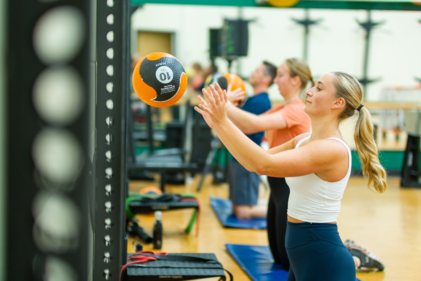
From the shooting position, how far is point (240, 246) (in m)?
3.64

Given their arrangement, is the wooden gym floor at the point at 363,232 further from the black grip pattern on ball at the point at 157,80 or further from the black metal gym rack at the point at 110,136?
the black grip pattern on ball at the point at 157,80

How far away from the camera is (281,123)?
2.90m

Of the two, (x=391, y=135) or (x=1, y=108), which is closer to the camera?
(x=1, y=108)

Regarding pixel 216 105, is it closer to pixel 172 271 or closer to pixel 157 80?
pixel 157 80

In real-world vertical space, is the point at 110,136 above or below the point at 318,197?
above

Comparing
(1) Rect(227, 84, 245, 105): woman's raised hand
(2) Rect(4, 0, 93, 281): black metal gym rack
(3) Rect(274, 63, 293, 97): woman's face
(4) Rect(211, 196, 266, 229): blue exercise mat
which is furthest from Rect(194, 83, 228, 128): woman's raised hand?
(4) Rect(211, 196, 266, 229): blue exercise mat

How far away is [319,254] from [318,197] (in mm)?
262

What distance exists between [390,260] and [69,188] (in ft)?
11.6

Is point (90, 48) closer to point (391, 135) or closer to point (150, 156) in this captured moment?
point (150, 156)

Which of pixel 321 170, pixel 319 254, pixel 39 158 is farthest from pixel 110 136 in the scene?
pixel 39 158

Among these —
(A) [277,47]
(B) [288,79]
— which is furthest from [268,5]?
(A) [277,47]

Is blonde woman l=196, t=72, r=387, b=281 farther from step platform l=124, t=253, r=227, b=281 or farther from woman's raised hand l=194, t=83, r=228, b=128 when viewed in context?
step platform l=124, t=253, r=227, b=281

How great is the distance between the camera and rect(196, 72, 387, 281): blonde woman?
1.68 metres

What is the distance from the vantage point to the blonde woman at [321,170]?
5.52ft
